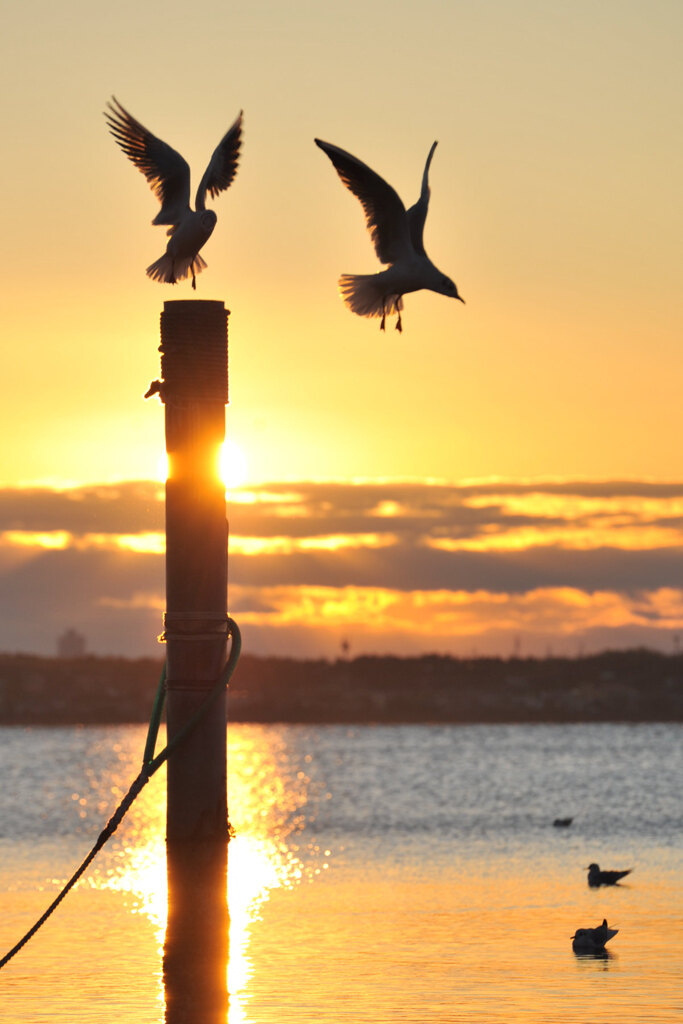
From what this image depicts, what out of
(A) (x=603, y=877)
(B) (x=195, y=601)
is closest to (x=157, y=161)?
(B) (x=195, y=601)

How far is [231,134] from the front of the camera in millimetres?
15242

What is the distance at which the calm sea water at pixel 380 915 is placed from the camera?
15.8 meters

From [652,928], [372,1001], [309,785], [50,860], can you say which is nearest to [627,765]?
[309,785]

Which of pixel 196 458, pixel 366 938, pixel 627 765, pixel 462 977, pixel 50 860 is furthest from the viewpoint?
A: pixel 627 765

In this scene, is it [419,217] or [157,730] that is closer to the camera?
[157,730]

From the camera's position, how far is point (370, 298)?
14656mm

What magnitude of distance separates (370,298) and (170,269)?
1728mm

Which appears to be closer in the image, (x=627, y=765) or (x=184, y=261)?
(x=184, y=261)

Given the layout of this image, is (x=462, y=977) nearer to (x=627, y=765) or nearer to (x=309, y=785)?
(x=309, y=785)

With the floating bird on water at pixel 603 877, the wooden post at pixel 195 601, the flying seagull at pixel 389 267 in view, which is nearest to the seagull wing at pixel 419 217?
the flying seagull at pixel 389 267

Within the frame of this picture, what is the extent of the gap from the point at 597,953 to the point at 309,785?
6676cm

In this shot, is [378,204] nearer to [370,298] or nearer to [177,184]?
[370,298]

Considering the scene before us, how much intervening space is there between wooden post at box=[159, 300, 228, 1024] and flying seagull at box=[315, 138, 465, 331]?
1.97 metres

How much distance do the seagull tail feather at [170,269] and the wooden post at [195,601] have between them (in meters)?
1.92
